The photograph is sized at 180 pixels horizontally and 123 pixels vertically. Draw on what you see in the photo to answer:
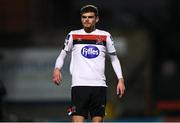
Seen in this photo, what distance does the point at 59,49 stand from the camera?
19.8 m

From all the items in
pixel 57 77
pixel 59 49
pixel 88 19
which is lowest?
pixel 59 49

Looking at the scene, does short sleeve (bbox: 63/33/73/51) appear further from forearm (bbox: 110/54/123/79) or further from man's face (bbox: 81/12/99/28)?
forearm (bbox: 110/54/123/79)

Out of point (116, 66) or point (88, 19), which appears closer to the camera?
point (88, 19)

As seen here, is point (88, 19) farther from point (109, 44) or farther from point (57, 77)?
point (57, 77)

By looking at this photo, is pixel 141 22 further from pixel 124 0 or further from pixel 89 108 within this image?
pixel 89 108

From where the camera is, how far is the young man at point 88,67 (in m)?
6.68

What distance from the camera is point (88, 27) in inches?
263

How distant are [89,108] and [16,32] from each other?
47.3 feet

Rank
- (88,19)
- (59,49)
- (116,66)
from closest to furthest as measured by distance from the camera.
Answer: (88,19) → (116,66) → (59,49)

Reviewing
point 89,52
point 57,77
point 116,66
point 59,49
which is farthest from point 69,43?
point 59,49

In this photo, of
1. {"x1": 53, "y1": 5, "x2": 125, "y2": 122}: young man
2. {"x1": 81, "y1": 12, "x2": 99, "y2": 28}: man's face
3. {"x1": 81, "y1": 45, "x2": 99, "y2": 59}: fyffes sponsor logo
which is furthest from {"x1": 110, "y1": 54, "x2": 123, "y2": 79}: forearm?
{"x1": 81, "y1": 12, "x2": 99, "y2": 28}: man's face

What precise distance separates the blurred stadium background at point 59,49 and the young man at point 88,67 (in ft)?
41.8

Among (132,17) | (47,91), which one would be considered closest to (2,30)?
(47,91)

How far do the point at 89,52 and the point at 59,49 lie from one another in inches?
519
